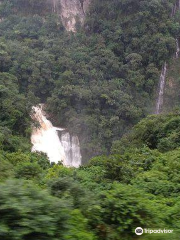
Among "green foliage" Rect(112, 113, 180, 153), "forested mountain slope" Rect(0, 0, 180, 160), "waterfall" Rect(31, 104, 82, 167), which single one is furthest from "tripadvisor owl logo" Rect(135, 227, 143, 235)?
"forested mountain slope" Rect(0, 0, 180, 160)

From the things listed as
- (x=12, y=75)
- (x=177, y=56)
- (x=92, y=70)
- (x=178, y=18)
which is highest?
(x=178, y=18)

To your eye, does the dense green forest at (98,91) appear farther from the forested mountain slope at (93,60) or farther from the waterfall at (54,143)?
the waterfall at (54,143)

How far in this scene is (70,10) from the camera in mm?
27172

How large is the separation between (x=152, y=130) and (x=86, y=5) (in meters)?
18.3

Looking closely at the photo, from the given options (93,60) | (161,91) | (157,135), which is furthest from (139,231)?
(161,91)

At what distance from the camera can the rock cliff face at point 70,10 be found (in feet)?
87.8

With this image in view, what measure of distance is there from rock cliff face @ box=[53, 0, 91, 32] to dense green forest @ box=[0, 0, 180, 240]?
734 mm

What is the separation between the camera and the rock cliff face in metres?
26.8

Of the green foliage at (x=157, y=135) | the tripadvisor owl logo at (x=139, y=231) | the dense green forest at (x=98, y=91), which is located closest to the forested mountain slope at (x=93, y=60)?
the dense green forest at (x=98, y=91)

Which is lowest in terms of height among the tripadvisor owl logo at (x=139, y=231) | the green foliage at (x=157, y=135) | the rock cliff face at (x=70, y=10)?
the tripadvisor owl logo at (x=139, y=231)

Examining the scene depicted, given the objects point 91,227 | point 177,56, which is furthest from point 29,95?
point 91,227

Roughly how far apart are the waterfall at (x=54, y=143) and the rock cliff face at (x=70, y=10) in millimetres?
10313

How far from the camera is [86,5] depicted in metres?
26.9

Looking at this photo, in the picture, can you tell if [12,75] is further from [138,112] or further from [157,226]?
[157,226]
